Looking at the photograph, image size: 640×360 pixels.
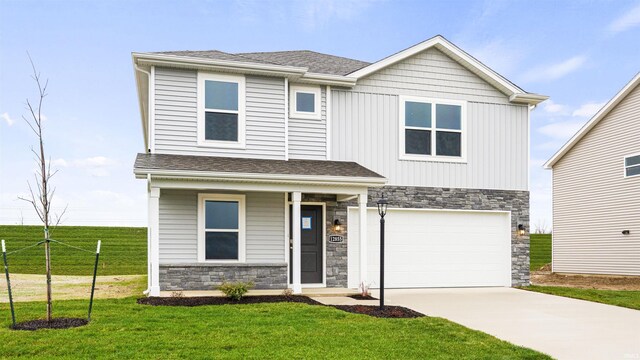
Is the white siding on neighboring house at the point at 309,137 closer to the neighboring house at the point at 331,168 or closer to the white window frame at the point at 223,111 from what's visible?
the neighboring house at the point at 331,168

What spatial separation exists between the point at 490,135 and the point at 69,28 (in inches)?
482

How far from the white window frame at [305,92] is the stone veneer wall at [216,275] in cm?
368

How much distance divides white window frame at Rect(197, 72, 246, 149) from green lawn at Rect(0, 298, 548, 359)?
434 centimetres

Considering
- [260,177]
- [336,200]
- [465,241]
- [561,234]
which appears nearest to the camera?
[260,177]

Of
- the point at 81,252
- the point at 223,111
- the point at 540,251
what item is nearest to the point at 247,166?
the point at 223,111

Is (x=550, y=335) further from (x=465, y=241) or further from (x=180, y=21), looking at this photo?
(x=180, y=21)

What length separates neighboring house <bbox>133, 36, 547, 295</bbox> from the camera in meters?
11.7

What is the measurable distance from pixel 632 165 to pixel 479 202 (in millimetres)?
7340

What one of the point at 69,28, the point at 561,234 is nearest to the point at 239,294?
the point at 69,28

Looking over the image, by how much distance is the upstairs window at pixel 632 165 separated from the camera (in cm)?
1781

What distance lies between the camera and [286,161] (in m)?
12.6

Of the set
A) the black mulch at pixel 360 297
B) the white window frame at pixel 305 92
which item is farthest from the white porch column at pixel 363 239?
the white window frame at pixel 305 92

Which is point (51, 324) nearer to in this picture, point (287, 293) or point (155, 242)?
point (155, 242)

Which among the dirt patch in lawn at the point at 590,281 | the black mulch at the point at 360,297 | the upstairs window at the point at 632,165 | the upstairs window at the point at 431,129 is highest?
the upstairs window at the point at 431,129
